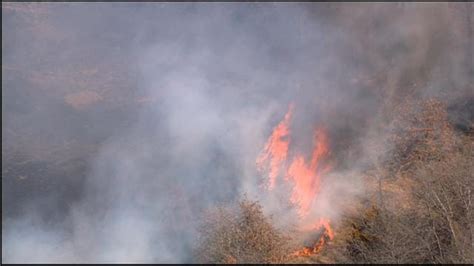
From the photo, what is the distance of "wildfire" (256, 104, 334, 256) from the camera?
1883 centimetres

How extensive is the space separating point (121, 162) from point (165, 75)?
8436mm

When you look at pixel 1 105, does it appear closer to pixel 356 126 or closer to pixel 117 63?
pixel 117 63

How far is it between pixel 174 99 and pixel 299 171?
344 inches

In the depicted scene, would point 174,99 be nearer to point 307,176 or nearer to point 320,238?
point 307,176

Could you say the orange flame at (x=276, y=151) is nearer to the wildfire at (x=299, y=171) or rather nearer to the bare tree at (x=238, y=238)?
the wildfire at (x=299, y=171)

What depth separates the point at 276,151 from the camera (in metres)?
19.5

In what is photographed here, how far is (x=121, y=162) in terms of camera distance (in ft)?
63.4

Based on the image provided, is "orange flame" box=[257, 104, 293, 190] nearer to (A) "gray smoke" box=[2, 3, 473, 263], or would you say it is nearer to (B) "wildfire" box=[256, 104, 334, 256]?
(B) "wildfire" box=[256, 104, 334, 256]

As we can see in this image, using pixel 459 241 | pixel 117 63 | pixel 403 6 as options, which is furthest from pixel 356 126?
pixel 117 63

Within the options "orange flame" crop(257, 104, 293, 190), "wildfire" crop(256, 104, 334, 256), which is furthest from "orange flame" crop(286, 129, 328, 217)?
"orange flame" crop(257, 104, 293, 190)

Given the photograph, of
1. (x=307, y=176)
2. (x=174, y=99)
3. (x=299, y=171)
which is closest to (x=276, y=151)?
(x=299, y=171)

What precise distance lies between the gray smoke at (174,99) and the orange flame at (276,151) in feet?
1.57

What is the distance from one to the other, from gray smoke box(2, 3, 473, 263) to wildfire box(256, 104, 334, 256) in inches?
23.2

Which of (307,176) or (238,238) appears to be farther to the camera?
(307,176)
